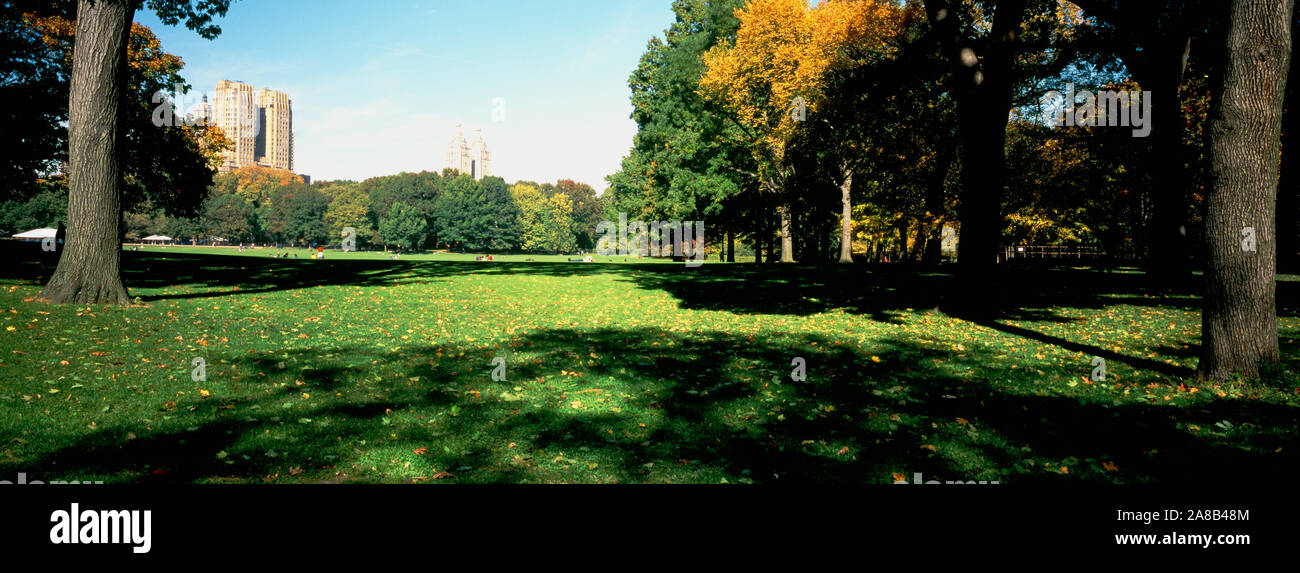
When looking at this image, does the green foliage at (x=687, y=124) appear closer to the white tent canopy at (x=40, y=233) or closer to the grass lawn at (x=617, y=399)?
the grass lawn at (x=617, y=399)

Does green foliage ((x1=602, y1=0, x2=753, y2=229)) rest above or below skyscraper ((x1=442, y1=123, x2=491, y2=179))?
below

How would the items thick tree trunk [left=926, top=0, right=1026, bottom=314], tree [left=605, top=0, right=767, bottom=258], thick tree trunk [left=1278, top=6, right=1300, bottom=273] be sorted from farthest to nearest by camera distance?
tree [left=605, top=0, right=767, bottom=258] → thick tree trunk [left=1278, top=6, right=1300, bottom=273] → thick tree trunk [left=926, top=0, right=1026, bottom=314]

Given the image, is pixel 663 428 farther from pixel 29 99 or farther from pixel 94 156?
pixel 29 99

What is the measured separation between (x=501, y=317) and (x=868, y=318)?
829cm

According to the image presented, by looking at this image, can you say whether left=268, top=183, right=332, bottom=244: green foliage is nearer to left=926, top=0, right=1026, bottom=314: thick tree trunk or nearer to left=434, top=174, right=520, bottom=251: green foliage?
left=434, top=174, right=520, bottom=251: green foliage

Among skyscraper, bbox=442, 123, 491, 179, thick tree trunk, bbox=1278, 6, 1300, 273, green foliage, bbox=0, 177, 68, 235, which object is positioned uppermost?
skyscraper, bbox=442, 123, 491, 179

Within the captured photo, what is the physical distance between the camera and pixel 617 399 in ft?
21.3

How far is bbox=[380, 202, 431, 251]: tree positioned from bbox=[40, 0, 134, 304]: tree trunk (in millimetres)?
99316

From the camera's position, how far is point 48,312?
10453 millimetres

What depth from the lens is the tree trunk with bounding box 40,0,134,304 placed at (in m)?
12.0

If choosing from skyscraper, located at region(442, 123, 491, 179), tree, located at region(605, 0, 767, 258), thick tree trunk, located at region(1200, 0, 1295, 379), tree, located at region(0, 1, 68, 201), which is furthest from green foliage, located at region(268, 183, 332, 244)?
thick tree trunk, located at region(1200, 0, 1295, 379)
